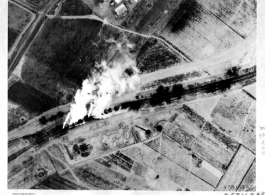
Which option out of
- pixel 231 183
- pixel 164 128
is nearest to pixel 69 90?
pixel 164 128

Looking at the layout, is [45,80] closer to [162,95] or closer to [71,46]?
[71,46]

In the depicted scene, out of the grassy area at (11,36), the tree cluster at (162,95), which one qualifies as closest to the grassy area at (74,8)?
the grassy area at (11,36)

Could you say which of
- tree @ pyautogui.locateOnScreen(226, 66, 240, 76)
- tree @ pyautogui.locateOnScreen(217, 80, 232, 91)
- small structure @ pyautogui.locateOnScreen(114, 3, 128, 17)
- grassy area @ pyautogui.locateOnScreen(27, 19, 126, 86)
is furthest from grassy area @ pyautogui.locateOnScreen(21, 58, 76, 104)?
tree @ pyautogui.locateOnScreen(226, 66, 240, 76)

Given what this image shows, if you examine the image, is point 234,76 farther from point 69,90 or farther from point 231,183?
point 69,90

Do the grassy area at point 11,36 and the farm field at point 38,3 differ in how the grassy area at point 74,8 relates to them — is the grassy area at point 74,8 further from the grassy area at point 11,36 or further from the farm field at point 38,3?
the grassy area at point 11,36

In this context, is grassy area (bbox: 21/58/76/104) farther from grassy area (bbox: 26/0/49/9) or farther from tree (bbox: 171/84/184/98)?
tree (bbox: 171/84/184/98)

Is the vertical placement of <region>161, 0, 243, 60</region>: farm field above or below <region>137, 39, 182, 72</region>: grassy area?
above
